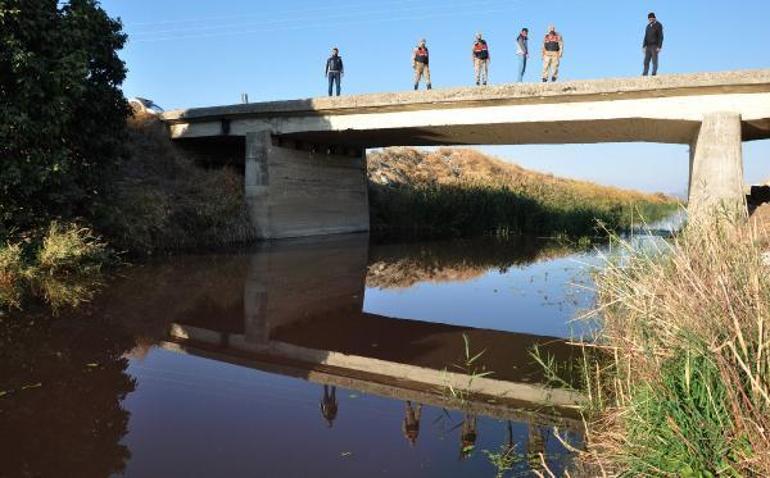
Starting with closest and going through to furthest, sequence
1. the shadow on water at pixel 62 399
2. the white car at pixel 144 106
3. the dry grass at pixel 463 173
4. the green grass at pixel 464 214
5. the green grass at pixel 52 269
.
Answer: the shadow on water at pixel 62 399 < the green grass at pixel 52 269 < the white car at pixel 144 106 < the green grass at pixel 464 214 < the dry grass at pixel 463 173

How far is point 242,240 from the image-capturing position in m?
17.5

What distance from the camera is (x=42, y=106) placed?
9.58 meters

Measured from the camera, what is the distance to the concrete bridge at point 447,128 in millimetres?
12305

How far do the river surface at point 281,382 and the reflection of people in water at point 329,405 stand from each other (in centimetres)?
2

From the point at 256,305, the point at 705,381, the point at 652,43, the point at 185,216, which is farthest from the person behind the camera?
the point at 185,216

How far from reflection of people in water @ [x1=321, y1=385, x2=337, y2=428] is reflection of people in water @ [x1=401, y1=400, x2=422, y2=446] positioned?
515mm

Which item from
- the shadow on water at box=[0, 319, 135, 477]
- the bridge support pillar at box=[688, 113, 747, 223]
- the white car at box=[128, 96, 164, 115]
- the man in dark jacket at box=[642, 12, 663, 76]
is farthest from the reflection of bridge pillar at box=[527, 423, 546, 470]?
the white car at box=[128, 96, 164, 115]

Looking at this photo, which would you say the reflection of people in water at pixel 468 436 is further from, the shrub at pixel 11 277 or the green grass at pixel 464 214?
the green grass at pixel 464 214

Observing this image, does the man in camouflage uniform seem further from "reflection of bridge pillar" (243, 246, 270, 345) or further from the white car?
the white car

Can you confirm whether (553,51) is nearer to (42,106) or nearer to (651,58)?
(651,58)

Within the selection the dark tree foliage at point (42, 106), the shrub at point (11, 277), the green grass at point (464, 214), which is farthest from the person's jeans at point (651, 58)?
the shrub at point (11, 277)

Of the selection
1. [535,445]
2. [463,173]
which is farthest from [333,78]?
[463,173]

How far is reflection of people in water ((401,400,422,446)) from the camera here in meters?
4.04

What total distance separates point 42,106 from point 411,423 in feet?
27.4
